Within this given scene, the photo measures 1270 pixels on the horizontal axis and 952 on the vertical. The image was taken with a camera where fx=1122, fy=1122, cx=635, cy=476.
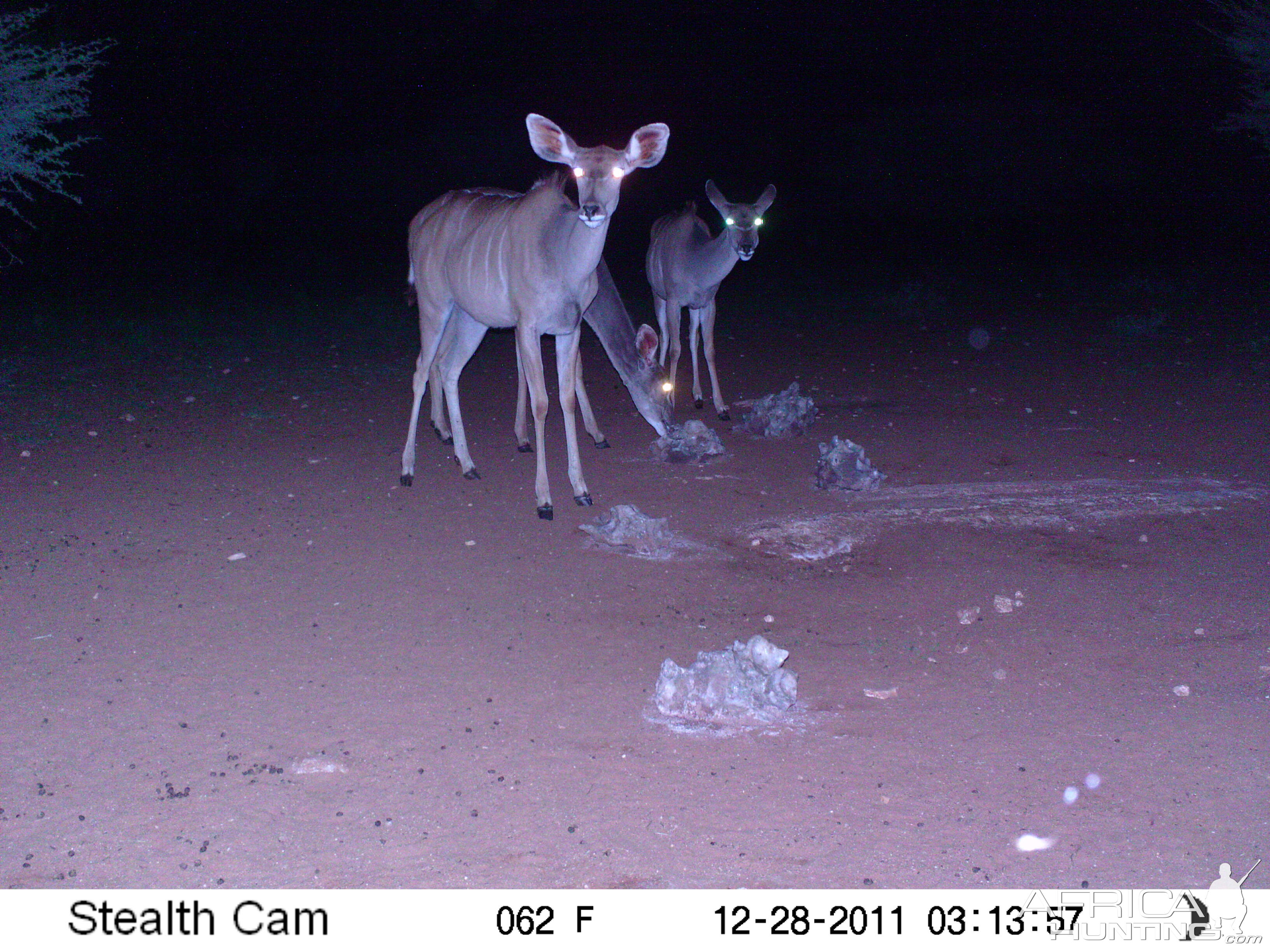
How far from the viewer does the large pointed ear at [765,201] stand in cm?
1049

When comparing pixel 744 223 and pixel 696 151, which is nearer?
pixel 744 223

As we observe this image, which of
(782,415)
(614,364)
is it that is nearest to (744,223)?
(782,415)

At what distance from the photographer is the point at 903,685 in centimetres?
512

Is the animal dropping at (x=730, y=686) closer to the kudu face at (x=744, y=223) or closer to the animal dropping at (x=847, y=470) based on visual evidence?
the animal dropping at (x=847, y=470)

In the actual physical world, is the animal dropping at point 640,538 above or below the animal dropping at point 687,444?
below

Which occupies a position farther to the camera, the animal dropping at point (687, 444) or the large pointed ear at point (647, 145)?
the animal dropping at point (687, 444)

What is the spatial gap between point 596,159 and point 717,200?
4057 millimetres

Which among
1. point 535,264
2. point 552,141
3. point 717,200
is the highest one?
point 717,200

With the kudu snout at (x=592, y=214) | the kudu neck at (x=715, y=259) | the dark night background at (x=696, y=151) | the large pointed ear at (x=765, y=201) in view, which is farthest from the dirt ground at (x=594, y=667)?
the dark night background at (x=696, y=151)

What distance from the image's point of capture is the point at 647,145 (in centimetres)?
736

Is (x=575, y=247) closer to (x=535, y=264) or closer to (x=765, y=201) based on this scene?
(x=535, y=264)

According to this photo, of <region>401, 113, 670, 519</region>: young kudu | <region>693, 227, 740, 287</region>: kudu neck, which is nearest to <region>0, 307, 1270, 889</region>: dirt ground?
<region>401, 113, 670, 519</region>: young kudu

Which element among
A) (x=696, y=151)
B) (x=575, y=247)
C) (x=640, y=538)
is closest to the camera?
(x=640, y=538)

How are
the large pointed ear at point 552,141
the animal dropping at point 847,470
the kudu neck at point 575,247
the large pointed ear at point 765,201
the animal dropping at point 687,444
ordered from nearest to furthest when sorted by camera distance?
the large pointed ear at point 552,141, the kudu neck at point 575,247, the animal dropping at point 847,470, the animal dropping at point 687,444, the large pointed ear at point 765,201
